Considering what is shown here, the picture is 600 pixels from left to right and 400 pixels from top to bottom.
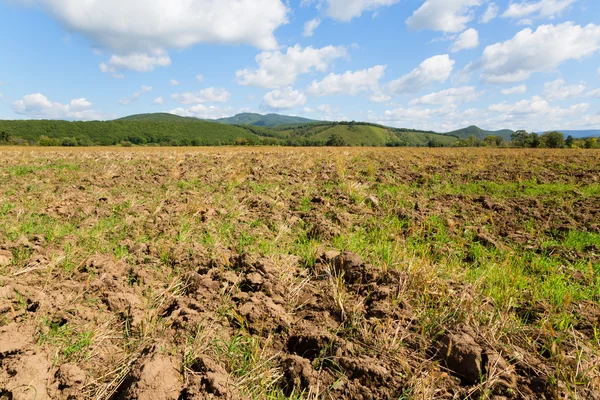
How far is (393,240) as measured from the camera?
4707 millimetres

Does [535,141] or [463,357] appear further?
[535,141]

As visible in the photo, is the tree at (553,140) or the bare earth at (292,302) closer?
the bare earth at (292,302)

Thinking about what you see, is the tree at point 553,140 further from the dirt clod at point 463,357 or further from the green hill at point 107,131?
the green hill at point 107,131

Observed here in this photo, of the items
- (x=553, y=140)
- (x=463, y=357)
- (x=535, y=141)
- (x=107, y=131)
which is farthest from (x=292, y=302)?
(x=107, y=131)

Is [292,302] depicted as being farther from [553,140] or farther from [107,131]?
[107,131]

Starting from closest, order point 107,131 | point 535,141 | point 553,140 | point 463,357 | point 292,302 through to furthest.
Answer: point 463,357 < point 292,302 < point 553,140 < point 535,141 < point 107,131

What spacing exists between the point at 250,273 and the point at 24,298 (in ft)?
6.48

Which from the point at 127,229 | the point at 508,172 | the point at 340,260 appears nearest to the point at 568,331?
the point at 340,260

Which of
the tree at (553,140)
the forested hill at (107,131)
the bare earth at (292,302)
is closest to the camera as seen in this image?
the bare earth at (292,302)

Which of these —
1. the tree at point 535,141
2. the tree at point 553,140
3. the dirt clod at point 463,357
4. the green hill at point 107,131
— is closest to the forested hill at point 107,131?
the green hill at point 107,131

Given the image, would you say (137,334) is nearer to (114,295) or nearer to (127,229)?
(114,295)

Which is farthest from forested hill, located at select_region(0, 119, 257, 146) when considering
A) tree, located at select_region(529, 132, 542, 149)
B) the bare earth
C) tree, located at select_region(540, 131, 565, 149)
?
the bare earth

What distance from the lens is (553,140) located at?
53.7 meters

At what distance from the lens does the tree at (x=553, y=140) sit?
5284cm
